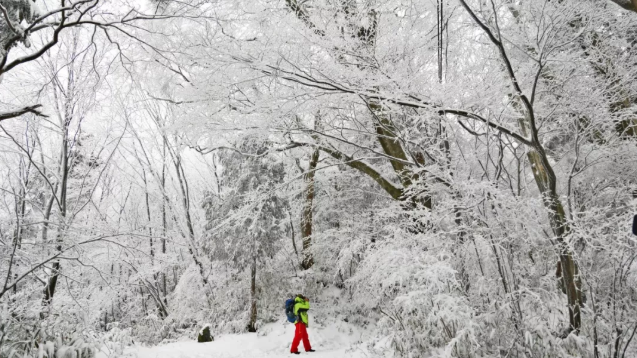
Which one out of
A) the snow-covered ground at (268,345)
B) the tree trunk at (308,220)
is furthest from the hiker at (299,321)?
the tree trunk at (308,220)

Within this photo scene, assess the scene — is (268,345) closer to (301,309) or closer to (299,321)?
(299,321)

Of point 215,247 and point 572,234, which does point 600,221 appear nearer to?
point 572,234

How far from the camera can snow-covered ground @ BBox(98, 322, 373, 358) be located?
704 centimetres

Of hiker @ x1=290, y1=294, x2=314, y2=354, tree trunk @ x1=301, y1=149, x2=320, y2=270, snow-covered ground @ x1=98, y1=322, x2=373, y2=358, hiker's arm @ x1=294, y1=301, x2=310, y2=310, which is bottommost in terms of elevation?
snow-covered ground @ x1=98, y1=322, x2=373, y2=358

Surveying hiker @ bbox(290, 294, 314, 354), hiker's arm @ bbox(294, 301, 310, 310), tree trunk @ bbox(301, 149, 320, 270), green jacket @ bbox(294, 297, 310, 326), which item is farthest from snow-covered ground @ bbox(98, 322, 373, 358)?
tree trunk @ bbox(301, 149, 320, 270)

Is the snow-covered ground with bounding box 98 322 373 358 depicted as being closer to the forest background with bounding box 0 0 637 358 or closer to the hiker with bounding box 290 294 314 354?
the hiker with bounding box 290 294 314 354

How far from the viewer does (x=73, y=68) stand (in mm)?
7125

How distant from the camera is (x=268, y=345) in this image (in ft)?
28.2

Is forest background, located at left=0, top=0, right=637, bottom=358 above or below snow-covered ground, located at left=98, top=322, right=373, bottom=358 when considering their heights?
above

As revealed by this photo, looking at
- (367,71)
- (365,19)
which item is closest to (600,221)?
(367,71)

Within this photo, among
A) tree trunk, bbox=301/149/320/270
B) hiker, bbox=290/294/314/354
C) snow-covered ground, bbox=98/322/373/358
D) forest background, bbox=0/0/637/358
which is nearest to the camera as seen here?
forest background, bbox=0/0/637/358

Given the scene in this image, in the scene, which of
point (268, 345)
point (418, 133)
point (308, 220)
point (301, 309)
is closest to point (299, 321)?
point (301, 309)

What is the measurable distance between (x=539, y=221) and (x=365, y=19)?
11.1ft

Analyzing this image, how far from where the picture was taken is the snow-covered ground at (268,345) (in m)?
7.04
